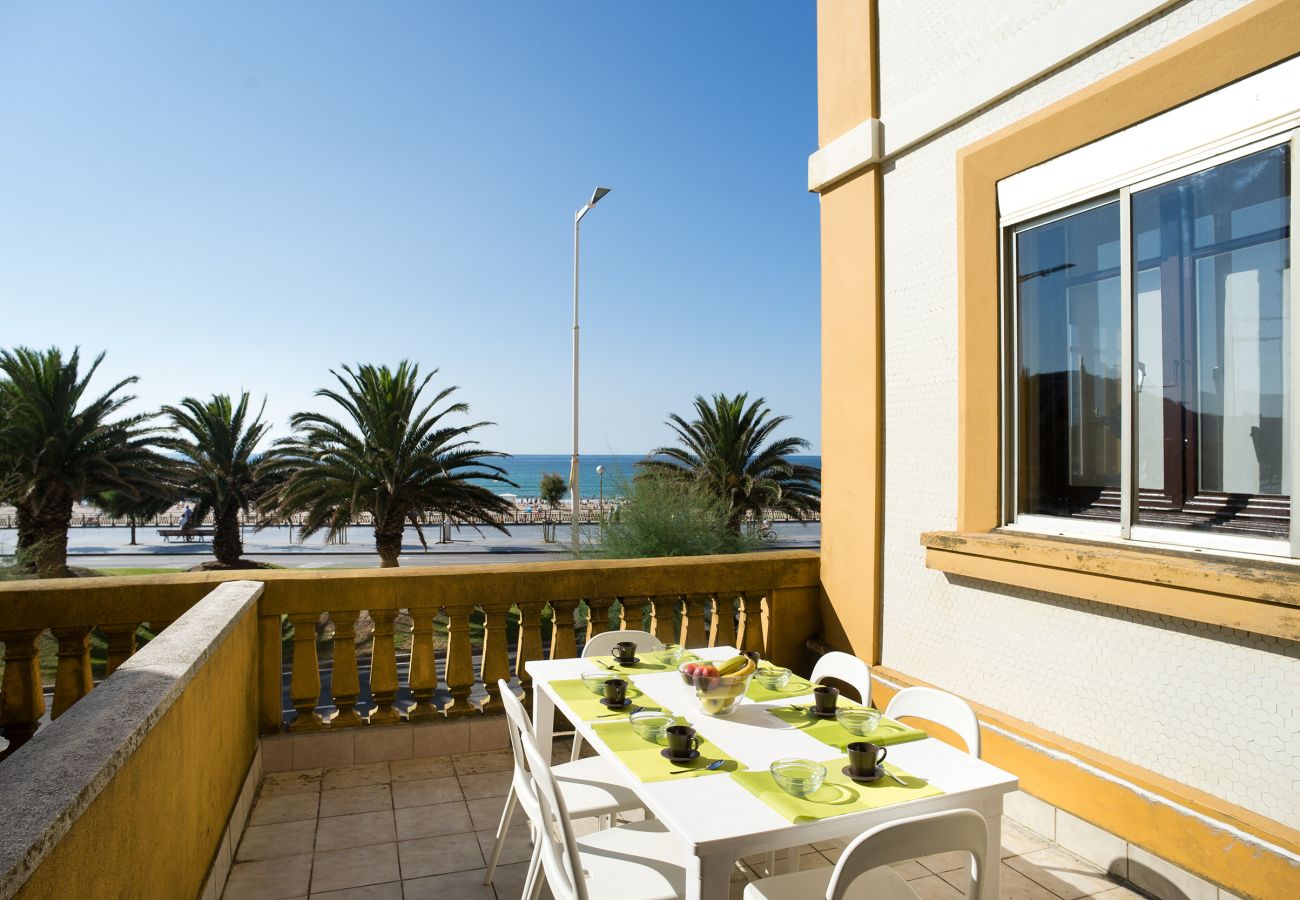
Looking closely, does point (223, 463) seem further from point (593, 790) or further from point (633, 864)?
point (633, 864)

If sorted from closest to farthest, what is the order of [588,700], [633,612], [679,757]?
[679,757] < [588,700] < [633,612]

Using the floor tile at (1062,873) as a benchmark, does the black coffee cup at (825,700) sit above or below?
above

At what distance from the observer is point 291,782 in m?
3.84

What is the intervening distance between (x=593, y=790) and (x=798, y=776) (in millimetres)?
1086

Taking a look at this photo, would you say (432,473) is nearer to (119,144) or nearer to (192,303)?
(119,144)

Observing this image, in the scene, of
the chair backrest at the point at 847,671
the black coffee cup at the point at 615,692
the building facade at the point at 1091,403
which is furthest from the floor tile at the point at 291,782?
the building facade at the point at 1091,403

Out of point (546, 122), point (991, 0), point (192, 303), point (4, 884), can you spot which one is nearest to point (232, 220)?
point (546, 122)

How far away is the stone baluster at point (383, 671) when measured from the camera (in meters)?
4.07

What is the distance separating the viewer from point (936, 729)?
378 cm

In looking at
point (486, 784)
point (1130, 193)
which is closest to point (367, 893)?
point (486, 784)

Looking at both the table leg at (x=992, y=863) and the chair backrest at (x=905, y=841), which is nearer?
the chair backrest at (x=905, y=841)

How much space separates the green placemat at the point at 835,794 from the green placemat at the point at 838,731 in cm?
25

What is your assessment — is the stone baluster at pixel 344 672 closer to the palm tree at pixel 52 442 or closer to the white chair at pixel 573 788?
the white chair at pixel 573 788

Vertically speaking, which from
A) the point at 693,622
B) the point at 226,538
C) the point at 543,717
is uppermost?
the point at 693,622
